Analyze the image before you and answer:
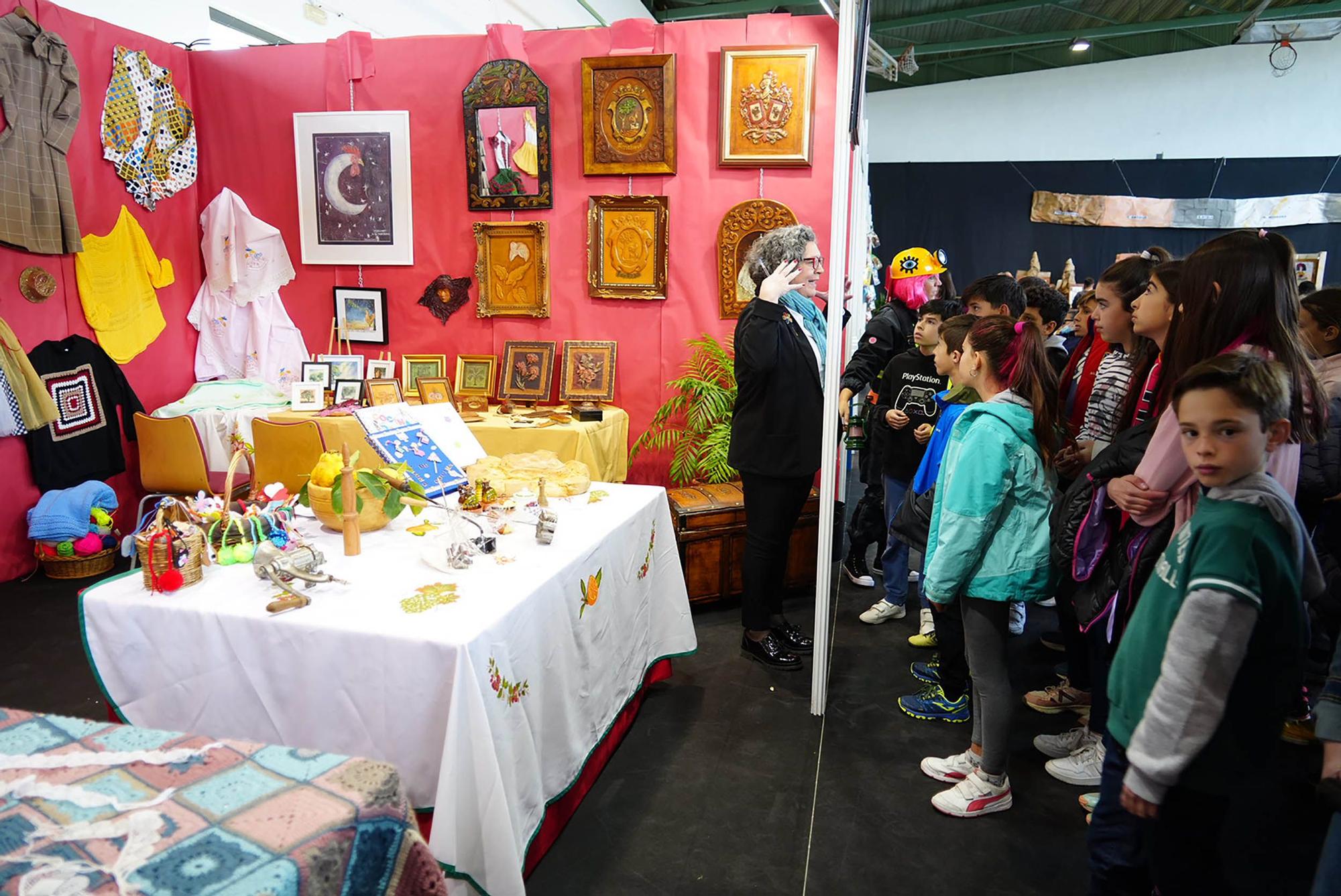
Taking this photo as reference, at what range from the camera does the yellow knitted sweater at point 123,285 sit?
4281 millimetres

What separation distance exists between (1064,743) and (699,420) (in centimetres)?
247

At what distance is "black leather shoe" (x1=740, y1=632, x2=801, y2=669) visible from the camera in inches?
123

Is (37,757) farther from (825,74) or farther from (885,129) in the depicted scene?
(885,129)

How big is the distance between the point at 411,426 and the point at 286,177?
11.0ft

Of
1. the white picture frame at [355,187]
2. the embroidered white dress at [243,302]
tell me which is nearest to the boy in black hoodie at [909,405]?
the white picture frame at [355,187]

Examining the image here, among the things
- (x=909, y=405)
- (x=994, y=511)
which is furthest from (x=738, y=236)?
(x=994, y=511)

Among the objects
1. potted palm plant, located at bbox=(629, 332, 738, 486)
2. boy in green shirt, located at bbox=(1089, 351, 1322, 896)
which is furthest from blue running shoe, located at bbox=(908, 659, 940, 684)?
boy in green shirt, located at bbox=(1089, 351, 1322, 896)

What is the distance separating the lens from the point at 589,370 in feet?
15.4

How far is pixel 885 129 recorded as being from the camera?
1059 cm

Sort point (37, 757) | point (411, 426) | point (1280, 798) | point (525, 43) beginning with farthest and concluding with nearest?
point (525, 43), point (411, 426), point (1280, 798), point (37, 757)

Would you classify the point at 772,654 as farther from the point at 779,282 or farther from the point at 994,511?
the point at 779,282

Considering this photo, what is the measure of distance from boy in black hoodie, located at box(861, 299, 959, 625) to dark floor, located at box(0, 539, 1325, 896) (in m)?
0.81

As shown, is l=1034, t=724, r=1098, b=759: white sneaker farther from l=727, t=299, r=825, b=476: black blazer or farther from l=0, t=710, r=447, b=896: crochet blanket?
l=0, t=710, r=447, b=896: crochet blanket

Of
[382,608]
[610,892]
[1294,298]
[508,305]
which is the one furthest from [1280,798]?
[508,305]
